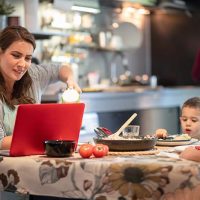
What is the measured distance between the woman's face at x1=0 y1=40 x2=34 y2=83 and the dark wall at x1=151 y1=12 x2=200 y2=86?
5.29 meters

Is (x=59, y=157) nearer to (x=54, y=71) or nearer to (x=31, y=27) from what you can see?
(x=54, y=71)

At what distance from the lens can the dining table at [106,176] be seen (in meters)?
1.94

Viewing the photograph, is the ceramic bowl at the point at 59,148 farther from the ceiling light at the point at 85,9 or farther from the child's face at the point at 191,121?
the ceiling light at the point at 85,9

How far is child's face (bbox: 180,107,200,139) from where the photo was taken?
3.18 m

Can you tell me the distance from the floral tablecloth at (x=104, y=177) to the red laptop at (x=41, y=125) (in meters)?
0.08

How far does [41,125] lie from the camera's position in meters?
2.30

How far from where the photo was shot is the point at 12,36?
2764 millimetres

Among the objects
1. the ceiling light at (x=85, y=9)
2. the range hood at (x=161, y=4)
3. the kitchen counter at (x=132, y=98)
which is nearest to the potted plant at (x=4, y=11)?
the kitchen counter at (x=132, y=98)

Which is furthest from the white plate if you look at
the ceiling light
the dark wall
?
the dark wall

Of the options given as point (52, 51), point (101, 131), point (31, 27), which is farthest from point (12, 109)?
point (52, 51)

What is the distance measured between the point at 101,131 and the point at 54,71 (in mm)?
734

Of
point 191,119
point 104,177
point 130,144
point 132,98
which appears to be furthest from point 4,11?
point 104,177

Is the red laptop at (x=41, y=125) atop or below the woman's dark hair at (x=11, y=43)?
below

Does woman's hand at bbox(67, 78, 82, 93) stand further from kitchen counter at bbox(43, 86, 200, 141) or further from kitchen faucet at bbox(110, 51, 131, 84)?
kitchen faucet at bbox(110, 51, 131, 84)
